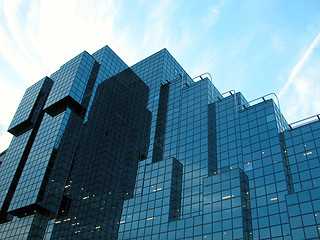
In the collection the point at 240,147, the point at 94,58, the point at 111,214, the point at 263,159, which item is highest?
the point at 94,58

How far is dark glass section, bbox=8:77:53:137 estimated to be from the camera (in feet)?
399

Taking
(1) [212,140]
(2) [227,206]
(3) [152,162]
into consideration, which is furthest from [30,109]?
(2) [227,206]

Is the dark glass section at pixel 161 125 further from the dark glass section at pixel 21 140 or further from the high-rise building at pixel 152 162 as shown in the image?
the dark glass section at pixel 21 140

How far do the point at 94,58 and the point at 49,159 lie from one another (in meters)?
48.1

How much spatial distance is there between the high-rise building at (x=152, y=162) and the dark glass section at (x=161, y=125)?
0.31 meters

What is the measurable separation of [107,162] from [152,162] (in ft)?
44.1

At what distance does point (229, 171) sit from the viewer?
219 ft

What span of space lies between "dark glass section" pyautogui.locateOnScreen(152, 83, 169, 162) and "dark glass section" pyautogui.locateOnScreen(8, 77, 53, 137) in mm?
47422

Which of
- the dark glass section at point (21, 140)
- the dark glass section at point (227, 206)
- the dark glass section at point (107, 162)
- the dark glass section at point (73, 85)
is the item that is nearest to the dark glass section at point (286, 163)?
the dark glass section at point (227, 206)

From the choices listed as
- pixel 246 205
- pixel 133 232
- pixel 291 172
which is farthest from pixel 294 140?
pixel 133 232

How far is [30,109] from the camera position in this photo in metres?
124

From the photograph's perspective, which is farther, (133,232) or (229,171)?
(133,232)

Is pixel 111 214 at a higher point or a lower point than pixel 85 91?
lower

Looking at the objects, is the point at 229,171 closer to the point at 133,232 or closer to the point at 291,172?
the point at 291,172
